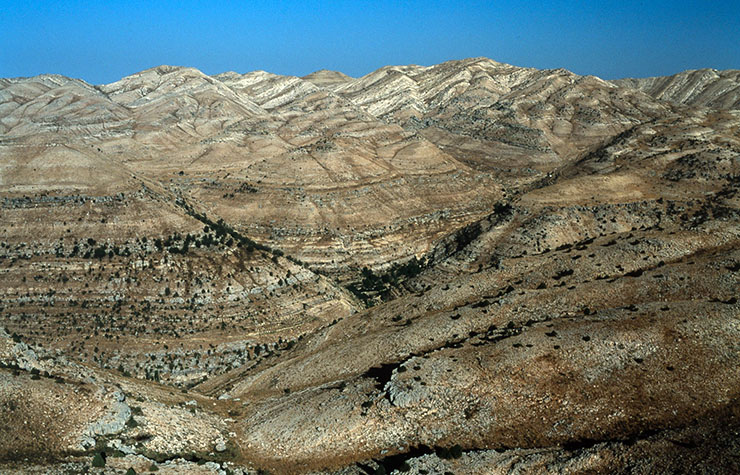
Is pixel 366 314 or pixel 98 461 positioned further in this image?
pixel 366 314

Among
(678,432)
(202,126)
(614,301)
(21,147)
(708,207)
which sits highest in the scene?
(202,126)

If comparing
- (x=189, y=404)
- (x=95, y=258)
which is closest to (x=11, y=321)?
(x=95, y=258)

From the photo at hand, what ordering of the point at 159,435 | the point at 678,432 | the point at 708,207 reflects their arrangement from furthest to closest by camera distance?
the point at 708,207 → the point at 159,435 → the point at 678,432

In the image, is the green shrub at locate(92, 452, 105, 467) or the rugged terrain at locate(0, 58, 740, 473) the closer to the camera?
the green shrub at locate(92, 452, 105, 467)

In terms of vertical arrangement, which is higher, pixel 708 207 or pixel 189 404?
pixel 708 207

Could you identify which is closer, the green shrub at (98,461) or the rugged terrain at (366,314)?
the green shrub at (98,461)

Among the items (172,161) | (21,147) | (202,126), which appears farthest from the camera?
(202,126)

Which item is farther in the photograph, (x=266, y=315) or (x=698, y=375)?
(x=266, y=315)

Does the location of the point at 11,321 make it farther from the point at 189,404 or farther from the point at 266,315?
the point at 189,404
